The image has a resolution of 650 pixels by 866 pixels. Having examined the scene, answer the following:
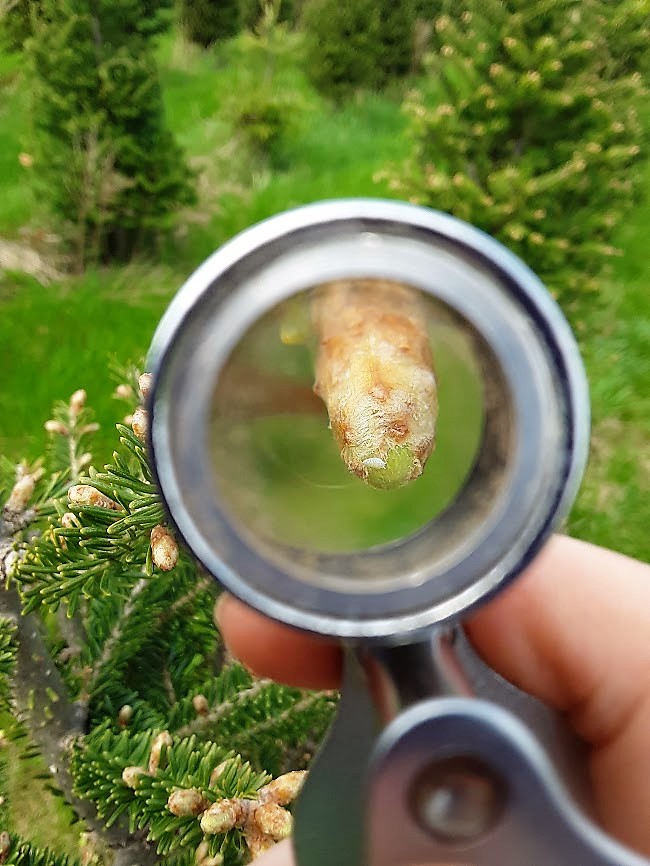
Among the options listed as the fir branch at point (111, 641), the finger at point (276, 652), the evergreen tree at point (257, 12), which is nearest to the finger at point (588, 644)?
the finger at point (276, 652)

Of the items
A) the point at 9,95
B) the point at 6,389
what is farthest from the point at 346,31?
the point at 6,389

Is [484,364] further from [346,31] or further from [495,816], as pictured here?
[346,31]

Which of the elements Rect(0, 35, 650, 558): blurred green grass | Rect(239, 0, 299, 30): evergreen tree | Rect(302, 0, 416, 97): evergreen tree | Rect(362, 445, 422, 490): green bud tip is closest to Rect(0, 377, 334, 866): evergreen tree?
Rect(362, 445, 422, 490): green bud tip

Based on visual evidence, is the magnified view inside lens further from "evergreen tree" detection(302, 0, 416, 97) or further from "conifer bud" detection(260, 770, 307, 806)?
"evergreen tree" detection(302, 0, 416, 97)

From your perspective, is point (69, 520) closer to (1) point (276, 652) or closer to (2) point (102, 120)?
(1) point (276, 652)

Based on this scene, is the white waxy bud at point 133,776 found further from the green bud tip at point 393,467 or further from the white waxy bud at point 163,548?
the green bud tip at point 393,467
